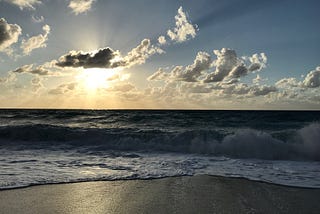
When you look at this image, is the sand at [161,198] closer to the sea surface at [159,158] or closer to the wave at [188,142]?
the sea surface at [159,158]

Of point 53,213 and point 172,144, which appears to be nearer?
point 53,213

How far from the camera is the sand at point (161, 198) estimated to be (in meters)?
5.11

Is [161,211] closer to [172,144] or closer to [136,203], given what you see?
[136,203]

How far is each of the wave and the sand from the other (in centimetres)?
642

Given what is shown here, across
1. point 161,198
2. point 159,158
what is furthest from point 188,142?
point 161,198

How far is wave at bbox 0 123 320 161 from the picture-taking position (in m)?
13.6

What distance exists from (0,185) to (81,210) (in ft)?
Result: 8.82

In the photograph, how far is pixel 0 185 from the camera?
657 cm

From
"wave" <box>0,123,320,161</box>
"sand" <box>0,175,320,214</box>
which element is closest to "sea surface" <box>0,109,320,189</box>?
"wave" <box>0,123,320,161</box>

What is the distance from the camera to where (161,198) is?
19.0 ft

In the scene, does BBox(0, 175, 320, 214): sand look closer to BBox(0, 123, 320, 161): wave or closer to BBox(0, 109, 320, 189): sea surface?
BBox(0, 109, 320, 189): sea surface

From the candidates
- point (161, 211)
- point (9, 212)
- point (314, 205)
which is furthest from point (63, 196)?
Result: point (314, 205)

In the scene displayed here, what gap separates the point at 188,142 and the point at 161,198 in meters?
11.1

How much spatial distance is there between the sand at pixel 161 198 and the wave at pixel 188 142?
6.42m
